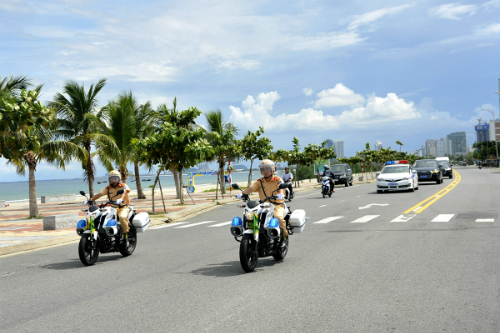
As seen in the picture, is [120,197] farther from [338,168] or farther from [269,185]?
[338,168]

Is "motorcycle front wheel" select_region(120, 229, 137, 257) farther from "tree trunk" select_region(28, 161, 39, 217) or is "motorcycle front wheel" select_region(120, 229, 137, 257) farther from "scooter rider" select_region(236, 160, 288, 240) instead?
"tree trunk" select_region(28, 161, 39, 217)

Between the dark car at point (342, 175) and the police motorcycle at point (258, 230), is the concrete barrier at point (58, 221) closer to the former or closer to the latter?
the police motorcycle at point (258, 230)

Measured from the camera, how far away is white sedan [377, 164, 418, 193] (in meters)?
27.7

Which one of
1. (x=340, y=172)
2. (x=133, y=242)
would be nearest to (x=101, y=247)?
(x=133, y=242)

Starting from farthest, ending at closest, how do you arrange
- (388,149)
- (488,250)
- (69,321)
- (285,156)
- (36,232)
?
(388,149) → (285,156) → (36,232) → (488,250) → (69,321)

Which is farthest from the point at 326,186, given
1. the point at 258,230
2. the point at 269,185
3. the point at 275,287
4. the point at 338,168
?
the point at 275,287

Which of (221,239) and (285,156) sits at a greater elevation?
(285,156)

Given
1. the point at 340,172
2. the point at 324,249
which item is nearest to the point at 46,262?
the point at 324,249

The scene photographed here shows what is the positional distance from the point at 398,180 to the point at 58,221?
19.2 m

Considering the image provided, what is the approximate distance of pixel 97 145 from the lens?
27938mm

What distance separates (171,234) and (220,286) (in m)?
7.41

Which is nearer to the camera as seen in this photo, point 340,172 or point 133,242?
point 133,242

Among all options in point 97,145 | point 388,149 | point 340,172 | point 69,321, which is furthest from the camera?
point 388,149

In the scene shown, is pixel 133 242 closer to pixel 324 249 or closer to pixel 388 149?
pixel 324 249
